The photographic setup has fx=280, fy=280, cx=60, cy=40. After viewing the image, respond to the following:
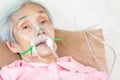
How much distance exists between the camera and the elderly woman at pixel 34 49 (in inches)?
64.6

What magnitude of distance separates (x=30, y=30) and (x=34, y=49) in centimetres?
12

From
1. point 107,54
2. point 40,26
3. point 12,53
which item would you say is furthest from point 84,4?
point 12,53

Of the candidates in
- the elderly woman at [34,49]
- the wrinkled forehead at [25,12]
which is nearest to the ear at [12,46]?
the elderly woman at [34,49]

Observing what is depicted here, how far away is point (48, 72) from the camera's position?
1644mm

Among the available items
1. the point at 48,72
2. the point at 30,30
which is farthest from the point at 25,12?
the point at 48,72

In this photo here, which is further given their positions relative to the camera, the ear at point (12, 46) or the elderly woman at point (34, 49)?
the ear at point (12, 46)

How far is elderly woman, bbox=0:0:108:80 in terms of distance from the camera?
5.38 feet

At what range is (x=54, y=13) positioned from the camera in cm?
208

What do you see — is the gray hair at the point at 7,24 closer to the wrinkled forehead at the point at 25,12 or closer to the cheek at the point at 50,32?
the wrinkled forehead at the point at 25,12

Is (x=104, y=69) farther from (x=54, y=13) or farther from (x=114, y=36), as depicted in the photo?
(x=54, y=13)

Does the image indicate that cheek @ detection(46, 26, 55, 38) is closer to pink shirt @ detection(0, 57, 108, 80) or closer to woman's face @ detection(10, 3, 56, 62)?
woman's face @ detection(10, 3, 56, 62)

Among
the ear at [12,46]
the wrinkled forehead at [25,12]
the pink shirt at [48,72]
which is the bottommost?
the pink shirt at [48,72]

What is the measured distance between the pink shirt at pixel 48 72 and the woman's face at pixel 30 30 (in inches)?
2.8

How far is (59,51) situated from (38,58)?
0.81 feet
